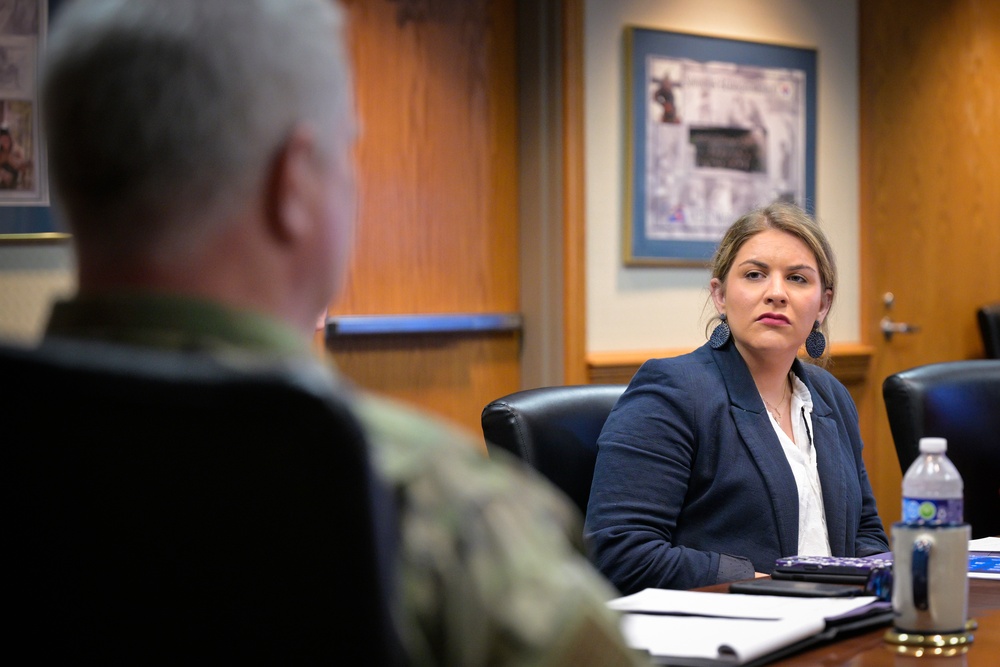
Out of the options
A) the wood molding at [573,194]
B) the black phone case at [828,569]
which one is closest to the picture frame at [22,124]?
the wood molding at [573,194]

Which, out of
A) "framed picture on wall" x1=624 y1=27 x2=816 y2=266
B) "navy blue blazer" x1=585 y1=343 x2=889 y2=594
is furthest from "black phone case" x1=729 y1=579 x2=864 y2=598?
"framed picture on wall" x1=624 y1=27 x2=816 y2=266

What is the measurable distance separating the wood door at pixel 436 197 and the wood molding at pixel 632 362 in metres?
0.29

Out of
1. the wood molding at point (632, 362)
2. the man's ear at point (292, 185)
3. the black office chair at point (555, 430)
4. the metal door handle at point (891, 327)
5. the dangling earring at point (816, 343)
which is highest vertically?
the man's ear at point (292, 185)

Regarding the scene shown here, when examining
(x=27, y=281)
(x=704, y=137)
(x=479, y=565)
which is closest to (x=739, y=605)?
(x=479, y=565)

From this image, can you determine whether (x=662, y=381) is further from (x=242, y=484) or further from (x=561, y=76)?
(x=561, y=76)

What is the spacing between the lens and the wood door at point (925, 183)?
5.34 metres

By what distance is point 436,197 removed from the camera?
13.9 feet

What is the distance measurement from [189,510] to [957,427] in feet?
7.47

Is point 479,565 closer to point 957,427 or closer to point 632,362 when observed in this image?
point 957,427

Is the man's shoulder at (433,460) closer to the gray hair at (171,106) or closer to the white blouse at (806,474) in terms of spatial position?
the gray hair at (171,106)

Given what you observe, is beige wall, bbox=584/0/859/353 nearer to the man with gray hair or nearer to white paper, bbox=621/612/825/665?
white paper, bbox=621/612/825/665

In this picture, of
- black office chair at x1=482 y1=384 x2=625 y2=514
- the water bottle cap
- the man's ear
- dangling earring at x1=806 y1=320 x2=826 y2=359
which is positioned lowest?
black office chair at x1=482 y1=384 x2=625 y2=514

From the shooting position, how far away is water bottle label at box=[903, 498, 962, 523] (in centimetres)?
142

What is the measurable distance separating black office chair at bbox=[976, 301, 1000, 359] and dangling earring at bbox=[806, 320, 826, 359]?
10.2ft
